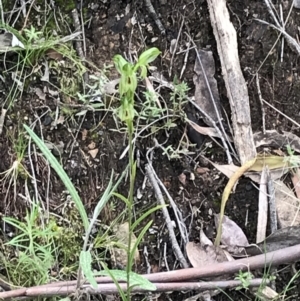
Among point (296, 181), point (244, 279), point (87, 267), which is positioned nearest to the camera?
point (87, 267)

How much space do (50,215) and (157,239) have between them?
0.32m

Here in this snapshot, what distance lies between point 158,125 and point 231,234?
383 millimetres

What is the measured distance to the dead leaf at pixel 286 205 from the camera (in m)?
1.66

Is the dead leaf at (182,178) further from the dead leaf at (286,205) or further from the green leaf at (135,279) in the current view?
the green leaf at (135,279)

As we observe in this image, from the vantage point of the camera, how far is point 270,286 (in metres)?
1.61

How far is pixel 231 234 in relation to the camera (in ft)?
5.44

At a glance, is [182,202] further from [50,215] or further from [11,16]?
[11,16]

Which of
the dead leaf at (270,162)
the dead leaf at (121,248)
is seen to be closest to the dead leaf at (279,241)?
the dead leaf at (270,162)

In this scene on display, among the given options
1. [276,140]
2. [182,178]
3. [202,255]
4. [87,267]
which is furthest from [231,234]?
[87,267]

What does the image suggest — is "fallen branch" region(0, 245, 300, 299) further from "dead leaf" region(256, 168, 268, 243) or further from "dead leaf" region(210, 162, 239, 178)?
"dead leaf" region(210, 162, 239, 178)

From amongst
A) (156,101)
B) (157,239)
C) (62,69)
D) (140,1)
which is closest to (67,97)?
(62,69)

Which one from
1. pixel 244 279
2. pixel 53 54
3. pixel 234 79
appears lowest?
pixel 244 279

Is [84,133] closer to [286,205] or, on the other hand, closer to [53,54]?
[53,54]

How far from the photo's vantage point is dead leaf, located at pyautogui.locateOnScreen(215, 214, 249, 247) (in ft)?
5.40
